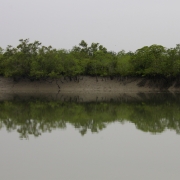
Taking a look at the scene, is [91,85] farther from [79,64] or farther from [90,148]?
[90,148]

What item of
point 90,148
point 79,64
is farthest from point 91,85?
point 90,148

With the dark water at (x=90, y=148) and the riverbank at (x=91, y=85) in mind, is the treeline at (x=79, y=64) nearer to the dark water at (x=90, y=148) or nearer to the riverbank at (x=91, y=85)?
the riverbank at (x=91, y=85)

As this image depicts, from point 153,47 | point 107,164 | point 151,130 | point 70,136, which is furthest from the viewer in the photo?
point 153,47

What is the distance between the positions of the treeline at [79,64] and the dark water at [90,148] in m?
43.6

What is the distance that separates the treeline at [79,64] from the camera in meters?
66.5

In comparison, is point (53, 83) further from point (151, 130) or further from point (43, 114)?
point (151, 130)

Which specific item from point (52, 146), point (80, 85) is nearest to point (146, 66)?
point (80, 85)

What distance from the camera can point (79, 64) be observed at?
236 ft

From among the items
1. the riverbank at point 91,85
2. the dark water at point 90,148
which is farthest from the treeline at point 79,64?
the dark water at point 90,148

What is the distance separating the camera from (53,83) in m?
70.7

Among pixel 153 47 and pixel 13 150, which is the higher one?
pixel 153 47

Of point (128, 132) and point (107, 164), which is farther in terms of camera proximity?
point (128, 132)

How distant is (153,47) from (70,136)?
5227 cm

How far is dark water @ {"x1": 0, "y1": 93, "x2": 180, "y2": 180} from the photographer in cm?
1138
